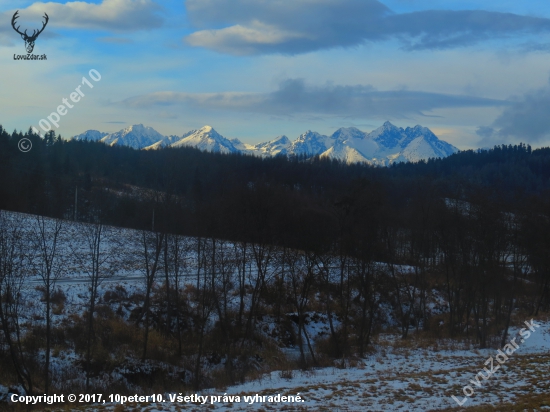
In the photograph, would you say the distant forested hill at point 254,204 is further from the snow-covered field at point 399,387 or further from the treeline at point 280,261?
the snow-covered field at point 399,387

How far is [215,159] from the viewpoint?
A: 13500 centimetres

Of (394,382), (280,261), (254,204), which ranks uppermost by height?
(254,204)

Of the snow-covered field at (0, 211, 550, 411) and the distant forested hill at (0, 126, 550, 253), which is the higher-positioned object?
the distant forested hill at (0, 126, 550, 253)

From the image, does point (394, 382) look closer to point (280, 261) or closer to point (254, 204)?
point (280, 261)

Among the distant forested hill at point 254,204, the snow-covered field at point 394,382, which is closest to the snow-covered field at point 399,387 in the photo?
the snow-covered field at point 394,382

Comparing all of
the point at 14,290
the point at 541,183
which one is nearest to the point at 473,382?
the point at 14,290

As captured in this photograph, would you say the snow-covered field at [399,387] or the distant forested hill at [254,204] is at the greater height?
the distant forested hill at [254,204]

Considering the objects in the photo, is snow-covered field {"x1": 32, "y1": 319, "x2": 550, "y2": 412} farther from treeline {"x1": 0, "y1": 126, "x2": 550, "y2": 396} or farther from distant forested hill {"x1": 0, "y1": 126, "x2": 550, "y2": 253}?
distant forested hill {"x1": 0, "y1": 126, "x2": 550, "y2": 253}

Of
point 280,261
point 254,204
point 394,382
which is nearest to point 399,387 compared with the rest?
point 394,382

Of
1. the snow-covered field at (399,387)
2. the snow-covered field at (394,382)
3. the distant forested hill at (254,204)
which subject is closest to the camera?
the snow-covered field at (399,387)

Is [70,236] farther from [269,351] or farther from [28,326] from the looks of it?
[269,351]

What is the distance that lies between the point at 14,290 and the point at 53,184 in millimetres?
56072

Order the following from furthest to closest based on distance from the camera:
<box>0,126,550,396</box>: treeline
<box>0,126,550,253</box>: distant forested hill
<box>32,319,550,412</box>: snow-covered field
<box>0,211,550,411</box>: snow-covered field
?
<box>0,126,550,253</box>: distant forested hill → <box>0,126,550,396</box>: treeline → <box>0,211,550,411</box>: snow-covered field → <box>32,319,550,412</box>: snow-covered field

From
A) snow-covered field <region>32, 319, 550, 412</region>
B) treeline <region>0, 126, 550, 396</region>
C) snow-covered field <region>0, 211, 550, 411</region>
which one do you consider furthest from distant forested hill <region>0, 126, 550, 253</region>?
snow-covered field <region>32, 319, 550, 412</region>
